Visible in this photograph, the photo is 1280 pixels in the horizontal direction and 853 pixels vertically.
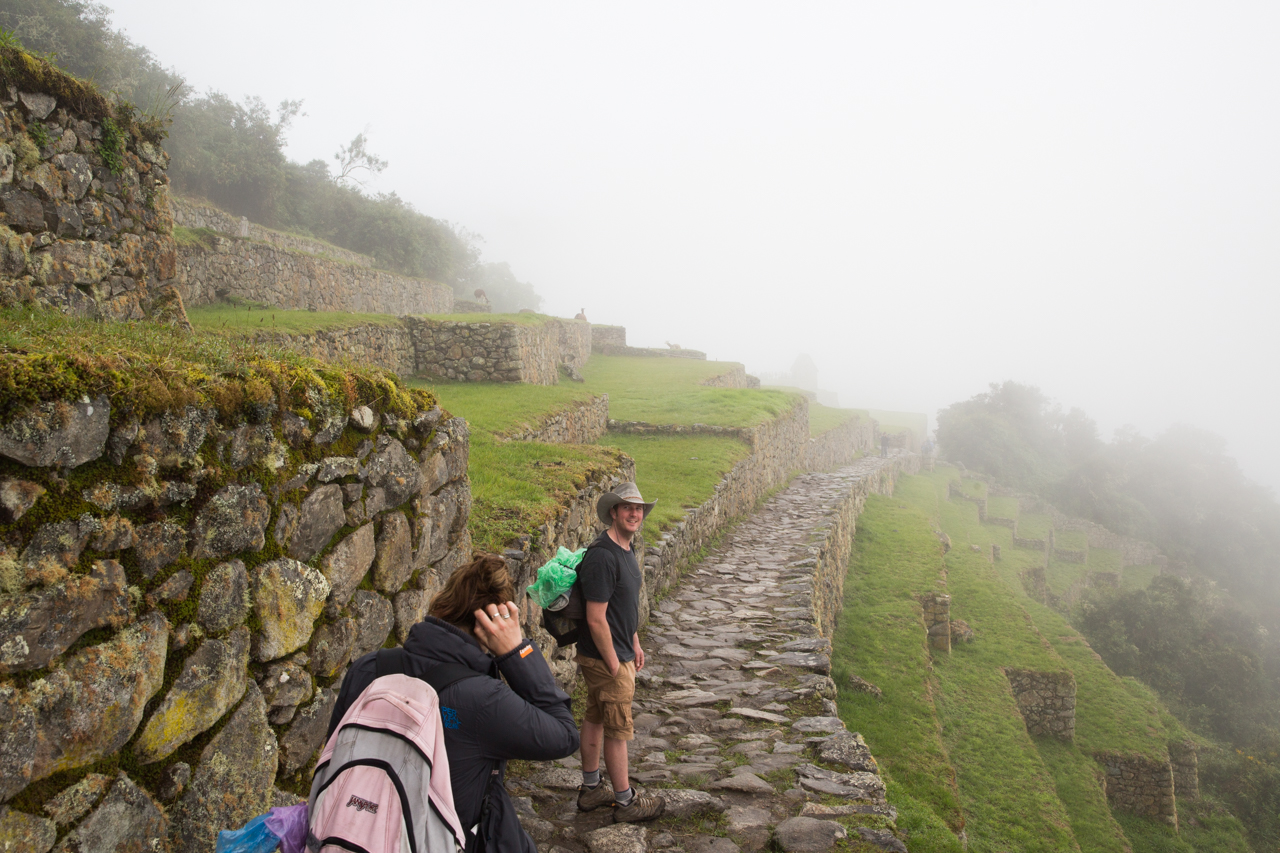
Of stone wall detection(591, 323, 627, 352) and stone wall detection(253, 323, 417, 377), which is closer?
stone wall detection(253, 323, 417, 377)

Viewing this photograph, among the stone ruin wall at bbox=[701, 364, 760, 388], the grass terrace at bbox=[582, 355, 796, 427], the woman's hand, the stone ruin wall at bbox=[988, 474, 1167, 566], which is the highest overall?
the stone ruin wall at bbox=[701, 364, 760, 388]

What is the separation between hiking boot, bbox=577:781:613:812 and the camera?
416cm

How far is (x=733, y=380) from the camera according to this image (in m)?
32.4

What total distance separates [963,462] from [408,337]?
163ft

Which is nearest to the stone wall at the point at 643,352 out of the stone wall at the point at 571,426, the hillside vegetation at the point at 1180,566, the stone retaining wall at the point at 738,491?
the stone retaining wall at the point at 738,491

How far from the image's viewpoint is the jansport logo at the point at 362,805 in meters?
1.82

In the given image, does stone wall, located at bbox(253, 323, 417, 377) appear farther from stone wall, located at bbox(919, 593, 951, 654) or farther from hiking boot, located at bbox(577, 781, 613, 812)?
stone wall, located at bbox(919, 593, 951, 654)

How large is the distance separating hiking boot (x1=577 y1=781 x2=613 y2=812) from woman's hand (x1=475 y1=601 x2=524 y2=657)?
92.3 inches

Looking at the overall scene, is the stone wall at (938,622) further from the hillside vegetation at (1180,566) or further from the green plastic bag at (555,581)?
the green plastic bag at (555,581)

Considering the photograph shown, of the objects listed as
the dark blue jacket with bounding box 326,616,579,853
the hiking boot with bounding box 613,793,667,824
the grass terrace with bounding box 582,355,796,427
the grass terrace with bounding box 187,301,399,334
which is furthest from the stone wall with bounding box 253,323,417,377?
the dark blue jacket with bounding box 326,616,579,853

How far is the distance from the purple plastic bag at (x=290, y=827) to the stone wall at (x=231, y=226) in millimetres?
15945

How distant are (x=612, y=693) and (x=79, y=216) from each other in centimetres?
591

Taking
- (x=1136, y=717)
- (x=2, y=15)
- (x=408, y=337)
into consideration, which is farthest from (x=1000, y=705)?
(x=2, y=15)

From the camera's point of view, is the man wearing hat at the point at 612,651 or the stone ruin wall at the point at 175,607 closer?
the stone ruin wall at the point at 175,607
